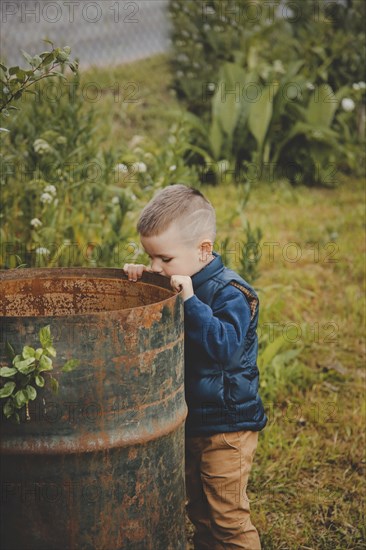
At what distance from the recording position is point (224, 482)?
79.1 inches

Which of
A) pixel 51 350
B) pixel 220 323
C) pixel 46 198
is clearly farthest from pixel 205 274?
pixel 46 198

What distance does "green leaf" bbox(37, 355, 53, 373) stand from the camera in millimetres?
1347

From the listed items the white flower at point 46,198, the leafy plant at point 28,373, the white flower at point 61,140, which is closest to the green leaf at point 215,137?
the white flower at point 61,140

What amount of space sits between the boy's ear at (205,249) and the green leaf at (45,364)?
0.71 metres

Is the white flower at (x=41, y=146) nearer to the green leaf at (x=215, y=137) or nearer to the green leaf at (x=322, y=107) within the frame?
the green leaf at (x=215, y=137)

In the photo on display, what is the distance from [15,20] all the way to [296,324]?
4.01 metres

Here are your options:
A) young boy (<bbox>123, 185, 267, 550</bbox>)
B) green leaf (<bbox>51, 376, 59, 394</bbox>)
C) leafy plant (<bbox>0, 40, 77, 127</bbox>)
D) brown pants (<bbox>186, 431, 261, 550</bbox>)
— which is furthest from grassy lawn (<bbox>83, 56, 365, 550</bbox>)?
leafy plant (<bbox>0, 40, 77, 127</bbox>)

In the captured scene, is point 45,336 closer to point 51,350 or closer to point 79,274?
point 51,350

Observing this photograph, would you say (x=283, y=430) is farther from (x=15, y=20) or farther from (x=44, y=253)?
(x=15, y=20)

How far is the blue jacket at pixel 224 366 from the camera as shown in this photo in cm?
187

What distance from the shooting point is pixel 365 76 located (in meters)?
7.08

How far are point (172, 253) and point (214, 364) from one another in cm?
31

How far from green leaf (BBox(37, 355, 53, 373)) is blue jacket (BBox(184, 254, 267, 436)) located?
21.0 inches

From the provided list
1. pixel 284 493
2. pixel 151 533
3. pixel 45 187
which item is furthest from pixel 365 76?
pixel 151 533
